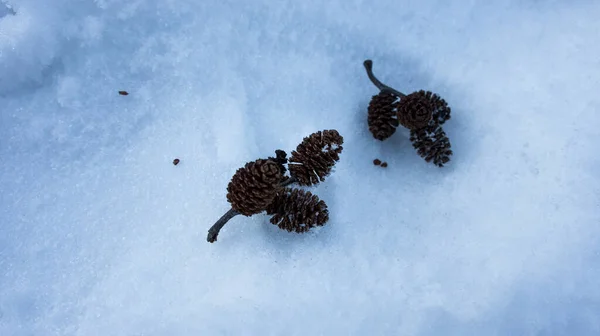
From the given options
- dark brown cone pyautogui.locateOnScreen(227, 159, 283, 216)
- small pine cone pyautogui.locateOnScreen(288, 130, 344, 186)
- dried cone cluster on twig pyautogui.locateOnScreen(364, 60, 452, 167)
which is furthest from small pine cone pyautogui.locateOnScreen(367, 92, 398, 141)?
dark brown cone pyautogui.locateOnScreen(227, 159, 283, 216)

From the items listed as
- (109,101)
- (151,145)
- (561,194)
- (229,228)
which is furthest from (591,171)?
(109,101)

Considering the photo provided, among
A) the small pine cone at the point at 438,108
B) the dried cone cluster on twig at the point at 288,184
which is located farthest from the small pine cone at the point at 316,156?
the small pine cone at the point at 438,108

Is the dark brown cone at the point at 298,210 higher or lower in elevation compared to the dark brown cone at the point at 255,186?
lower

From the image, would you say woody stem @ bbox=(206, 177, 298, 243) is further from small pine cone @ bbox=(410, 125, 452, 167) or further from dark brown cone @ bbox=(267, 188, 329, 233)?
small pine cone @ bbox=(410, 125, 452, 167)

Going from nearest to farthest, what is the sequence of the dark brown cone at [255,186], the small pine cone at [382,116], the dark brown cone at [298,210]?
the dark brown cone at [255,186], the dark brown cone at [298,210], the small pine cone at [382,116]

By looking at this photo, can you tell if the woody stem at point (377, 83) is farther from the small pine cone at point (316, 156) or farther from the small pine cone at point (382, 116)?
the small pine cone at point (316, 156)

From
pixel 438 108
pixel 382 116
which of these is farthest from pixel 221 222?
pixel 438 108

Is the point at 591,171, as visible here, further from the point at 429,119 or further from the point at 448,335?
the point at 448,335
